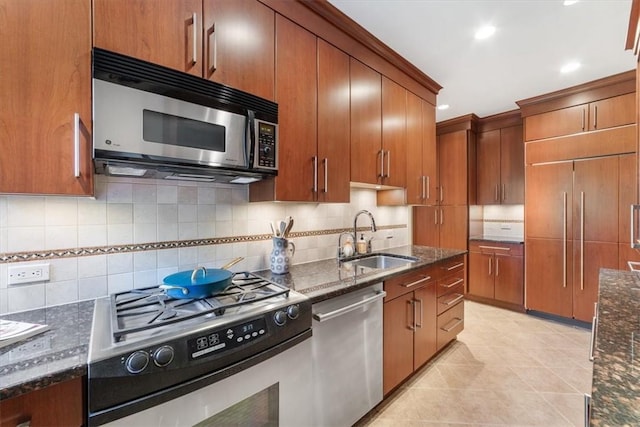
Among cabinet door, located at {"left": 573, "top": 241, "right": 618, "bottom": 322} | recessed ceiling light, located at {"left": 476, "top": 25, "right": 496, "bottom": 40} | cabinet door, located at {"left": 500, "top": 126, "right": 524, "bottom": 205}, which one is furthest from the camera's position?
cabinet door, located at {"left": 500, "top": 126, "right": 524, "bottom": 205}

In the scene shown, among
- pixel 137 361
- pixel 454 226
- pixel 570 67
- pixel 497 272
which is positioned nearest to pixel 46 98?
pixel 137 361

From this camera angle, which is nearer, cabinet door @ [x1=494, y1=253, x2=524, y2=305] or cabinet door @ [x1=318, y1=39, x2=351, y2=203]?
cabinet door @ [x1=318, y1=39, x2=351, y2=203]

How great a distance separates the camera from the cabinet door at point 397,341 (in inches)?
70.7

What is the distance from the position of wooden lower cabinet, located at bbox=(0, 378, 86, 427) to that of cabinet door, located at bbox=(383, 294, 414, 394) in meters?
1.50

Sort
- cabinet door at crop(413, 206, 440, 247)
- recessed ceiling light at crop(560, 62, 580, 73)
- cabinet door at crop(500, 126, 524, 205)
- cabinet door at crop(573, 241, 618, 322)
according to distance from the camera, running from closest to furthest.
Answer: recessed ceiling light at crop(560, 62, 580, 73) < cabinet door at crop(573, 241, 618, 322) < cabinet door at crop(500, 126, 524, 205) < cabinet door at crop(413, 206, 440, 247)

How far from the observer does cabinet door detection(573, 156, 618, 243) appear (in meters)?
2.82

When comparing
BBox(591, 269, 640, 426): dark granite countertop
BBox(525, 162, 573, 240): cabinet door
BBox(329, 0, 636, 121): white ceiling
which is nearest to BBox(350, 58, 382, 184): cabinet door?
BBox(329, 0, 636, 121): white ceiling

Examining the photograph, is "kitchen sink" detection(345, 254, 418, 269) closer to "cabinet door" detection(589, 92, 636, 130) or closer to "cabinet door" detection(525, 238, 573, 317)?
"cabinet door" detection(525, 238, 573, 317)

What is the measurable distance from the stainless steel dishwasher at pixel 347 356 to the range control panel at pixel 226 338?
37 centimetres

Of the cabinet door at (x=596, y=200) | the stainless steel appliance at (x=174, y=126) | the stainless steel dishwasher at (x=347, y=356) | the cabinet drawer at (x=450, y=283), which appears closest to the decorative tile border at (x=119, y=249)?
the stainless steel appliance at (x=174, y=126)

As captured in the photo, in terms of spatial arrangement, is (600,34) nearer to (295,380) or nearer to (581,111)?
(581,111)

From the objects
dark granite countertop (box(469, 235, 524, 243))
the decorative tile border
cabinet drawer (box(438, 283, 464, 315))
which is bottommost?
cabinet drawer (box(438, 283, 464, 315))

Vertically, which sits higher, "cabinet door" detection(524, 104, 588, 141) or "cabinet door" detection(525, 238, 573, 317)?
"cabinet door" detection(524, 104, 588, 141)

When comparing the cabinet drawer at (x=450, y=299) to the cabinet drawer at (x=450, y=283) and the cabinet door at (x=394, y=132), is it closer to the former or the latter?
the cabinet drawer at (x=450, y=283)
